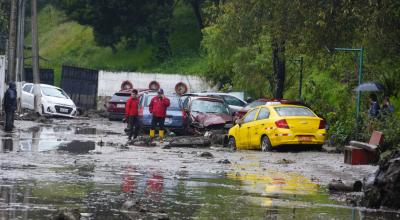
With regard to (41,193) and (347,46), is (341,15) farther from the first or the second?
(41,193)

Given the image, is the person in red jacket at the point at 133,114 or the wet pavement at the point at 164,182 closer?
the wet pavement at the point at 164,182

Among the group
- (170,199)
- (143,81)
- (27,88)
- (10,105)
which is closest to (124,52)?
(143,81)

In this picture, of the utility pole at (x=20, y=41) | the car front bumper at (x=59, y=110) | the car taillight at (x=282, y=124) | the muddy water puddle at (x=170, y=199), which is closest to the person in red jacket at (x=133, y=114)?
the car taillight at (x=282, y=124)

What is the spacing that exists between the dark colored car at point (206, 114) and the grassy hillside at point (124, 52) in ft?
86.2

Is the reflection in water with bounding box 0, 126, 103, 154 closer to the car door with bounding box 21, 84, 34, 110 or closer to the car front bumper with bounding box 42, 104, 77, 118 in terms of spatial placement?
the car front bumper with bounding box 42, 104, 77, 118

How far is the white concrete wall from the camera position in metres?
56.5

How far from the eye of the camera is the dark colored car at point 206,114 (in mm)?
33875

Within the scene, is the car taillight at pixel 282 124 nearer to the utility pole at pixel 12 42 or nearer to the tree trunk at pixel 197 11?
the utility pole at pixel 12 42

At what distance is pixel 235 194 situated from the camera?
48.5 ft

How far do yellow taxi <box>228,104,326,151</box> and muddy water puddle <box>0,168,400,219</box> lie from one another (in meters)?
8.38

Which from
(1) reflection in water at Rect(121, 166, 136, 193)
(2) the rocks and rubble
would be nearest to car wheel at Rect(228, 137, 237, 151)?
(1) reflection in water at Rect(121, 166, 136, 193)

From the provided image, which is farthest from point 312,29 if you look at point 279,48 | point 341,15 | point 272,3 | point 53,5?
point 53,5

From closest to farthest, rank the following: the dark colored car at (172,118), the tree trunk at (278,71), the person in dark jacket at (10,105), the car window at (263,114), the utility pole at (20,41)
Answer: the car window at (263,114)
the person in dark jacket at (10,105)
the dark colored car at (172,118)
the tree trunk at (278,71)
the utility pole at (20,41)

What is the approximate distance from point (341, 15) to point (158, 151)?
6422 mm
